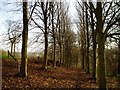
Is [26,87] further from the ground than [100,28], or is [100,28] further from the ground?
[100,28]

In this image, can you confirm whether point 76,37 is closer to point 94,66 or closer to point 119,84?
point 94,66

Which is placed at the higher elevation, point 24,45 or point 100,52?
point 24,45

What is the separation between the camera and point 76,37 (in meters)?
47.5

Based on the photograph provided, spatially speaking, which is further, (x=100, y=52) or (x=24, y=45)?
(x=24, y=45)

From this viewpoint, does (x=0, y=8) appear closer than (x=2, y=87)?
No

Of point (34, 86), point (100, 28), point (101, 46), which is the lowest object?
point (34, 86)

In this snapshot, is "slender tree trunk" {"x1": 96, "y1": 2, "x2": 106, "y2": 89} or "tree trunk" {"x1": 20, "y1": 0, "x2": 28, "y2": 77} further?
"tree trunk" {"x1": 20, "y1": 0, "x2": 28, "y2": 77}

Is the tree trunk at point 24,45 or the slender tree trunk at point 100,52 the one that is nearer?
the slender tree trunk at point 100,52

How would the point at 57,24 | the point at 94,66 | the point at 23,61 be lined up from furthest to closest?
the point at 57,24 → the point at 94,66 → the point at 23,61

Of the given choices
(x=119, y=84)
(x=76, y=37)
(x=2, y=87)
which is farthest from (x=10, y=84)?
(x=76, y=37)

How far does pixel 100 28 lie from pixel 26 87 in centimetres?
499

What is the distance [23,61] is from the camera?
13977mm

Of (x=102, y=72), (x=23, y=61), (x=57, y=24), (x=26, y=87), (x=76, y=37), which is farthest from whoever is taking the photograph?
(x=76, y=37)

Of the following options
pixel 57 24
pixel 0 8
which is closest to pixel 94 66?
pixel 0 8
